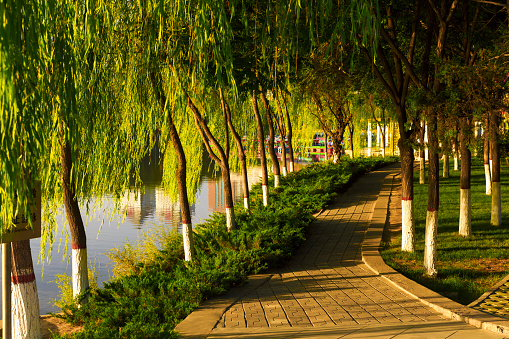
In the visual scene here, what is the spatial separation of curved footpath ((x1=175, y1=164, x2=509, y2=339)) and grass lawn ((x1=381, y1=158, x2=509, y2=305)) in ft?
1.95

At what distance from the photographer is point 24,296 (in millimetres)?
6562

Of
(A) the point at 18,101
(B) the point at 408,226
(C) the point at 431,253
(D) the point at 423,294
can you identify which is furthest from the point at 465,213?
(A) the point at 18,101

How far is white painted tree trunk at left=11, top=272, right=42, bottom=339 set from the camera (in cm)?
656

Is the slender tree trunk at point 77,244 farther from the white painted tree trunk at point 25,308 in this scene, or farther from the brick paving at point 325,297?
the brick paving at point 325,297

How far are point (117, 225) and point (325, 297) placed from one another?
8045 mm

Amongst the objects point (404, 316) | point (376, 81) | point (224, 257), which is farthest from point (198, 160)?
point (404, 316)

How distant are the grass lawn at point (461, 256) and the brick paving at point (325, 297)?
908 mm

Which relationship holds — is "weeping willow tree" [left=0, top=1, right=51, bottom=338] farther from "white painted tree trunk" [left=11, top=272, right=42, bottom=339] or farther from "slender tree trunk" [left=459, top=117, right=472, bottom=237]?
"slender tree trunk" [left=459, top=117, right=472, bottom=237]

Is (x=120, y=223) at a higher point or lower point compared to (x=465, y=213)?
lower

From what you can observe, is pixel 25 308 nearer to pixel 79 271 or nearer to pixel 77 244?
pixel 79 271

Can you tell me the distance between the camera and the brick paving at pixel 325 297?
645 centimetres

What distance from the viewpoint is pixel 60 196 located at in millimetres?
8758

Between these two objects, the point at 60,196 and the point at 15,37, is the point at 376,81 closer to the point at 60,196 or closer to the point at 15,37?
the point at 60,196

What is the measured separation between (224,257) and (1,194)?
6.30 meters
